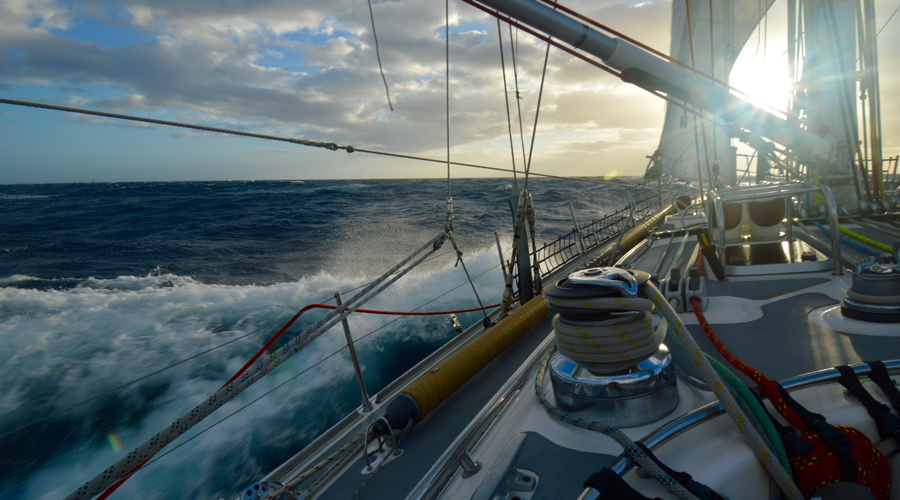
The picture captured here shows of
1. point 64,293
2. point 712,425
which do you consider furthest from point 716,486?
point 64,293

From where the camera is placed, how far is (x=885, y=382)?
3.75 ft

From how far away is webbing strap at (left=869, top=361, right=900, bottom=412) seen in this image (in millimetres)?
1108

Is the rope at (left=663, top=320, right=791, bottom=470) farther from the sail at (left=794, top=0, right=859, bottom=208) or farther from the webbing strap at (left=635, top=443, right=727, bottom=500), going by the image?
the sail at (left=794, top=0, right=859, bottom=208)

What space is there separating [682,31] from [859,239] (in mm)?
18020

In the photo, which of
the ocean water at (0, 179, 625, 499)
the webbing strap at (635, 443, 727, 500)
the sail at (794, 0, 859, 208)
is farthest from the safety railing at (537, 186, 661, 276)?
the webbing strap at (635, 443, 727, 500)

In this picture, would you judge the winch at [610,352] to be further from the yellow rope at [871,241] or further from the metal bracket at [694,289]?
the yellow rope at [871,241]

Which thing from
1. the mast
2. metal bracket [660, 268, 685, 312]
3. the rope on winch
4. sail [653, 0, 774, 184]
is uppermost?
sail [653, 0, 774, 184]

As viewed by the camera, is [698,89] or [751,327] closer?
[751,327]

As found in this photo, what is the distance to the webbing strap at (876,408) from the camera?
1051mm

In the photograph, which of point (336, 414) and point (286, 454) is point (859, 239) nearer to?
point (336, 414)

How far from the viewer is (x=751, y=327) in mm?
1988

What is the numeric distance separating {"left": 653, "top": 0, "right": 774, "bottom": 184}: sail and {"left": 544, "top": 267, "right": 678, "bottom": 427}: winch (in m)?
6.89

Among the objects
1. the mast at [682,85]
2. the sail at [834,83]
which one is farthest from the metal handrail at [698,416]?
the sail at [834,83]

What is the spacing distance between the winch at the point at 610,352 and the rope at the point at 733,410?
7 centimetres
